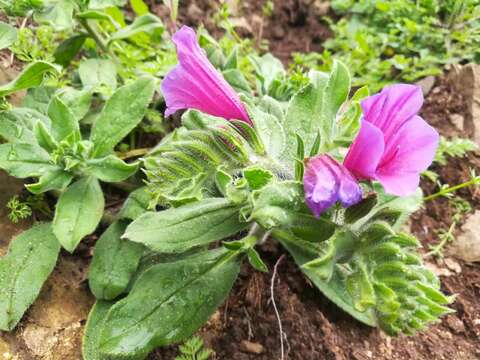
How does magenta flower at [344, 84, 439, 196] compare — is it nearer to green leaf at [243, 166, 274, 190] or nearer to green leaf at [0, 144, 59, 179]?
green leaf at [243, 166, 274, 190]

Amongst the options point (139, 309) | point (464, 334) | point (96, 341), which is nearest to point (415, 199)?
point (464, 334)

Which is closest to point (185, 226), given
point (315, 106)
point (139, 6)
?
point (315, 106)

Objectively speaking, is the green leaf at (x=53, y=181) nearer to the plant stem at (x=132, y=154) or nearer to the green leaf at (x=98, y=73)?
the plant stem at (x=132, y=154)

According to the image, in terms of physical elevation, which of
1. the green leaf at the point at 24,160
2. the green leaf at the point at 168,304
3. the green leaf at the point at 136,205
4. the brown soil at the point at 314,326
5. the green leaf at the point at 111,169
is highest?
the green leaf at the point at 24,160

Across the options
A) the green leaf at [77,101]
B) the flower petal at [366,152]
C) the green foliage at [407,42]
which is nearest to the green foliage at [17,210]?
the green leaf at [77,101]

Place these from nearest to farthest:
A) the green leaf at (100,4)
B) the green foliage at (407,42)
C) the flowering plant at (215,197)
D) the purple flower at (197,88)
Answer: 1. the flowering plant at (215,197)
2. the purple flower at (197,88)
3. the green leaf at (100,4)
4. the green foliage at (407,42)
